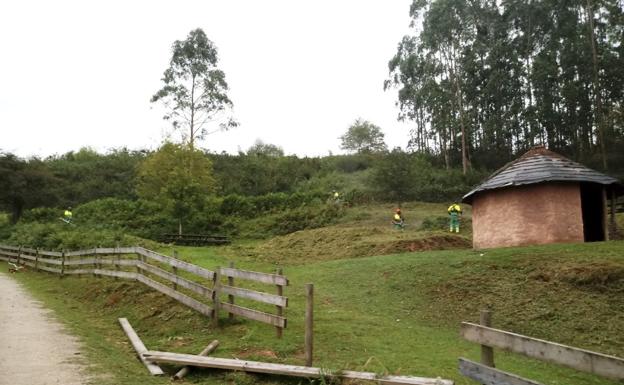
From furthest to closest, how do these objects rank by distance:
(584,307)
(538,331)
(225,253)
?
(225,253)
(584,307)
(538,331)

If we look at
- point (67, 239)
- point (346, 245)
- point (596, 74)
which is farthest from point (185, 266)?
point (596, 74)

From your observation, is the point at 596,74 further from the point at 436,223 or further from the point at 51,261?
the point at 51,261

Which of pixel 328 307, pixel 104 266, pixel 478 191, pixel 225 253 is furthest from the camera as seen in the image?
pixel 225 253

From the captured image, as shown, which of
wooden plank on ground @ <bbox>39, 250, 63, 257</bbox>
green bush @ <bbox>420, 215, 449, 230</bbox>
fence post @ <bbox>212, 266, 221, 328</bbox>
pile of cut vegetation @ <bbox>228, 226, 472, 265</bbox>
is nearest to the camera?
fence post @ <bbox>212, 266, 221, 328</bbox>

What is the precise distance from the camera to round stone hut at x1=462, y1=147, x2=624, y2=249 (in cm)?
1641

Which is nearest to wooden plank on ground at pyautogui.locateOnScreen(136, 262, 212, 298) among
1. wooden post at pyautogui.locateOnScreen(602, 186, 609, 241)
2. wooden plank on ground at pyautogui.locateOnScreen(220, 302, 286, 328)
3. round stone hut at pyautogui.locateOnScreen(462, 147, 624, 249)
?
wooden plank on ground at pyautogui.locateOnScreen(220, 302, 286, 328)

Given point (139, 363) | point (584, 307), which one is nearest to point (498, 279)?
point (584, 307)

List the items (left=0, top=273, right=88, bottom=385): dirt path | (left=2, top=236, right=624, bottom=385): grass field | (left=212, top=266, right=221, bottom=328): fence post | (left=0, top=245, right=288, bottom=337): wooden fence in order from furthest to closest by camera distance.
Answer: (left=212, top=266, right=221, bottom=328): fence post
(left=0, top=245, right=288, bottom=337): wooden fence
(left=2, top=236, right=624, bottom=385): grass field
(left=0, top=273, right=88, bottom=385): dirt path

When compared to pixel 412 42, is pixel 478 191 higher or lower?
lower

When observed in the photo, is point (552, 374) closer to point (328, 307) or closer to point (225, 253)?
point (328, 307)

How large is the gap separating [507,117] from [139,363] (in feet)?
139

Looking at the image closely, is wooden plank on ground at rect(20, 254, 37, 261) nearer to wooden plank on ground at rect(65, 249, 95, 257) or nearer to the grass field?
wooden plank on ground at rect(65, 249, 95, 257)

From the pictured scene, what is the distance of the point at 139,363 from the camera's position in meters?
7.44

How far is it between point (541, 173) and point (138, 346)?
1422cm
